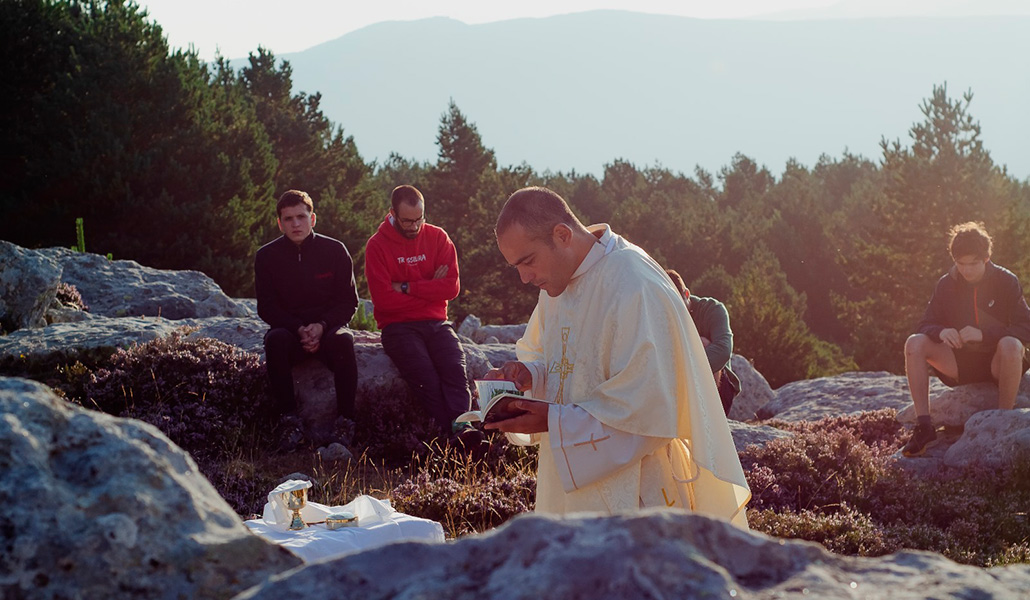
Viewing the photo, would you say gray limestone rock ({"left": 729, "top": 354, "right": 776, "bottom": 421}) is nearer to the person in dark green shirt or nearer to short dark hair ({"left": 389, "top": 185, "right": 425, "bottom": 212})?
the person in dark green shirt

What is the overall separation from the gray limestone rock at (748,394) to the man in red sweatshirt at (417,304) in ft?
19.0

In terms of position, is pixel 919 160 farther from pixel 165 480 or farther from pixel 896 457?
pixel 165 480

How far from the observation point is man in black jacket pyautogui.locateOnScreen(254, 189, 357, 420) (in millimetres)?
9117

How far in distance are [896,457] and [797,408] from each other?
4.30 metres

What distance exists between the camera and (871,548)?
651 cm

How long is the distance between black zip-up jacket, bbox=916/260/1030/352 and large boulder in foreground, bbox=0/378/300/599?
8242mm

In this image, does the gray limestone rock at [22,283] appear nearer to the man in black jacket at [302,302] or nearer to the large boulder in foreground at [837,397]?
the man in black jacket at [302,302]

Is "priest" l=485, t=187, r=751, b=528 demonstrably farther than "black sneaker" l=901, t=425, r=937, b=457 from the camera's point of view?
No

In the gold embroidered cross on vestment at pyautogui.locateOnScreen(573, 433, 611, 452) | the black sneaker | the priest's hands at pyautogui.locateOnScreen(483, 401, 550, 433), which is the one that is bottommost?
the black sneaker

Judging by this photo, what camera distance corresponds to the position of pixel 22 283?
35.8ft

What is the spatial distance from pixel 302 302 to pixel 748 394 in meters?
7.51

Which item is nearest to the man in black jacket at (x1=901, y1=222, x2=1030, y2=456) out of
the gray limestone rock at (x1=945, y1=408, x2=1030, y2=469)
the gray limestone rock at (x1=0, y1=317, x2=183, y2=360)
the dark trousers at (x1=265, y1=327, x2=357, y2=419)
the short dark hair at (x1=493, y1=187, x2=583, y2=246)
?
the gray limestone rock at (x1=945, y1=408, x2=1030, y2=469)

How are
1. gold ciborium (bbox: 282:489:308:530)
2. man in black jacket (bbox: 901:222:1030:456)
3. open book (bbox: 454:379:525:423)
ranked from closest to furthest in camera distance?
open book (bbox: 454:379:525:423) → gold ciborium (bbox: 282:489:308:530) → man in black jacket (bbox: 901:222:1030:456)

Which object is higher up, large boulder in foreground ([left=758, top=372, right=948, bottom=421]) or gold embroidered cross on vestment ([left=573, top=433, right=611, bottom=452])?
gold embroidered cross on vestment ([left=573, top=433, right=611, bottom=452])
